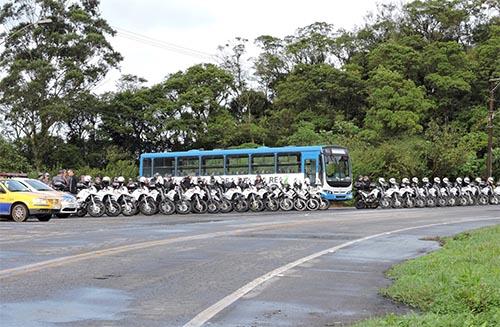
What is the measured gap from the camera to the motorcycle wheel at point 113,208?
2952cm

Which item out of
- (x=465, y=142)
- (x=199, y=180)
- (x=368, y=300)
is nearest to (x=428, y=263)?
(x=368, y=300)

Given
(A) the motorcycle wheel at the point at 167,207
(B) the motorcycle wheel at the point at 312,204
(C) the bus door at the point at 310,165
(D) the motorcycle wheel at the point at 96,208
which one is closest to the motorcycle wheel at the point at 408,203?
(C) the bus door at the point at 310,165

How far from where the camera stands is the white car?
994 inches

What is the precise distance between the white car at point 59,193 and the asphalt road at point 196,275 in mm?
5626

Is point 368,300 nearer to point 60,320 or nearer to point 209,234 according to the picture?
point 60,320

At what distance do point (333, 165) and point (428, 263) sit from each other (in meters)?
26.3

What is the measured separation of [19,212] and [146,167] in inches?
762

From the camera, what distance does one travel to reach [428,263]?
11547 millimetres

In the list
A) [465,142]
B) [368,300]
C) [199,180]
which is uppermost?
[465,142]

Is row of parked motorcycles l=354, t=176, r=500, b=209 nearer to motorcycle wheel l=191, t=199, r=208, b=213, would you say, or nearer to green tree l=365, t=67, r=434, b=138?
motorcycle wheel l=191, t=199, r=208, b=213

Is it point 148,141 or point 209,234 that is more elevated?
point 148,141

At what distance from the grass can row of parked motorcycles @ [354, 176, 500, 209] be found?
24201mm

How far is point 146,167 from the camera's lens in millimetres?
43656

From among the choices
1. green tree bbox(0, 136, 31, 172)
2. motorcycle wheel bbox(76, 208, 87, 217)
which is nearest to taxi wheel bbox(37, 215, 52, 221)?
motorcycle wheel bbox(76, 208, 87, 217)
